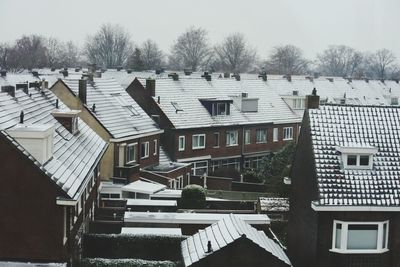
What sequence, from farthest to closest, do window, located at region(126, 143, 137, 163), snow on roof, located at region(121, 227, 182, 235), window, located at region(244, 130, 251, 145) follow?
window, located at region(244, 130, 251, 145), window, located at region(126, 143, 137, 163), snow on roof, located at region(121, 227, 182, 235)

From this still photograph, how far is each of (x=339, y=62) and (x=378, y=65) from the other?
15.6 metres

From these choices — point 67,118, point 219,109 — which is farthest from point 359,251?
point 219,109

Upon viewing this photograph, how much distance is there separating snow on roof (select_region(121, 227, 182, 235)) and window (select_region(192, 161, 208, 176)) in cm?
2147

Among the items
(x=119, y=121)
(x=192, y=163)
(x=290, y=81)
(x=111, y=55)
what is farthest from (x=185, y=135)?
(x=111, y=55)

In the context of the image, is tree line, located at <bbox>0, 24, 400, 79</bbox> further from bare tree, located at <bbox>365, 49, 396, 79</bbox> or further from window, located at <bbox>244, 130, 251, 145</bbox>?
window, located at <bbox>244, 130, 251, 145</bbox>

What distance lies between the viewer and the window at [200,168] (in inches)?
1813

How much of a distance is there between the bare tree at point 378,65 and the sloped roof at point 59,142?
92.2m

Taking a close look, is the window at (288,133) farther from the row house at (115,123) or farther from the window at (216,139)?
the row house at (115,123)

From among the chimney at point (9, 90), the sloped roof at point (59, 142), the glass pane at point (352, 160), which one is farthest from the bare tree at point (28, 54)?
the glass pane at point (352, 160)

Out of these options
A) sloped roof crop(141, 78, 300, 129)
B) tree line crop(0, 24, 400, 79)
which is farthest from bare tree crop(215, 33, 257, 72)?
sloped roof crop(141, 78, 300, 129)

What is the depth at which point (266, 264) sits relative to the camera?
1892cm

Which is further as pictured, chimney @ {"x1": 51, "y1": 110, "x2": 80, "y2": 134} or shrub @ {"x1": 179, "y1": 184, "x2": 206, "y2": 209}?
shrub @ {"x1": 179, "y1": 184, "x2": 206, "y2": 209}

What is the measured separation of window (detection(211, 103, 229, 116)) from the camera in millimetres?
48469

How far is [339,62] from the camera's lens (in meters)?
139
